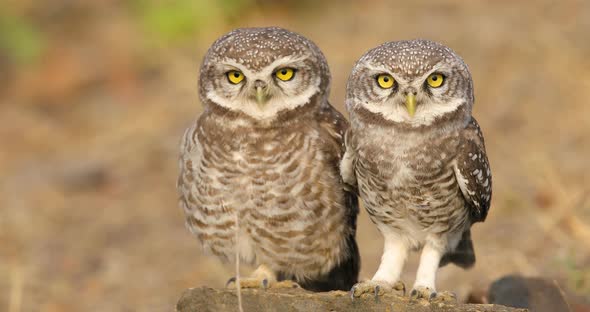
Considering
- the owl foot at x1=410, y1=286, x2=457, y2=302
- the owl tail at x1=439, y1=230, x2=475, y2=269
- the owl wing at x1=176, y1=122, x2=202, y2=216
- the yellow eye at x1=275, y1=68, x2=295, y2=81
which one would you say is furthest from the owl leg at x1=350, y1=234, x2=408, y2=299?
the owl wing at x1=176, y1=122, x2=202, y2=216

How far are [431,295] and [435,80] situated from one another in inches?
35.0

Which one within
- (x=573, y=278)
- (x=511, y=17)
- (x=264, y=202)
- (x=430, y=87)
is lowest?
(x=573, y=278)

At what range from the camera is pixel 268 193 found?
4520 millimetres

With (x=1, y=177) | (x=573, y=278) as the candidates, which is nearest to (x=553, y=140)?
(x=573, y=278)

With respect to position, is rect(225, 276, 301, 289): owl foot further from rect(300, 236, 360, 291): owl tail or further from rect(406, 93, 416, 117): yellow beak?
rect(406, 93, 416, 117): yellow beak

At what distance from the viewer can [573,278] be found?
16.9 feet

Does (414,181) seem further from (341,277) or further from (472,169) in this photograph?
(341,277)

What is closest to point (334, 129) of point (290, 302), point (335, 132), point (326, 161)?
point (335, 132)

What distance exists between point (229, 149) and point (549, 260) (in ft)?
8.07

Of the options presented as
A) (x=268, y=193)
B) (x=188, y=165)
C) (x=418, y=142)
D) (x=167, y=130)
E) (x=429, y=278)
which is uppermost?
(x=167, y=130)

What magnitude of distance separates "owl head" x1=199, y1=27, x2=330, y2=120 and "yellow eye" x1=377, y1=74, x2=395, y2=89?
60cm

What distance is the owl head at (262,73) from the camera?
4.43 metres

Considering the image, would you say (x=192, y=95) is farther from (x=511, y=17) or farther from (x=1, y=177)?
(x=511, y=17)

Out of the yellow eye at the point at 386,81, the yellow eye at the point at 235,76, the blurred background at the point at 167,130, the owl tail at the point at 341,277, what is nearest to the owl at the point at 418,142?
the yellow eye at the point at 386,81
